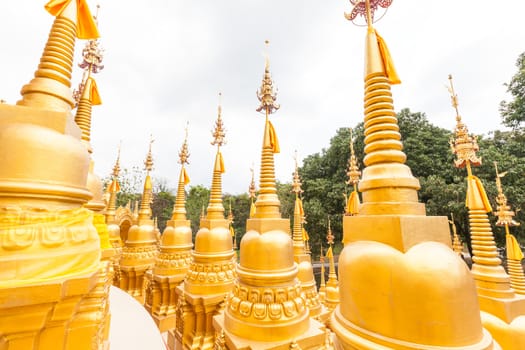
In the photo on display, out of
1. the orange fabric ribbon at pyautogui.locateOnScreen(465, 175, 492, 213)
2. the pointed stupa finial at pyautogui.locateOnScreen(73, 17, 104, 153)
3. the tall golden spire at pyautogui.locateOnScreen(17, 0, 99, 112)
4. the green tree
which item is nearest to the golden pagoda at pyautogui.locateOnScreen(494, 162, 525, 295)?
the orange fabric ribbon at pyautogui.locateOnScreen(465, 175, 492, 213)

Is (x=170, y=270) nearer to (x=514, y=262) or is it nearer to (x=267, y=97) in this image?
(x=267, y=97)

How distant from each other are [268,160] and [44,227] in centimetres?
361

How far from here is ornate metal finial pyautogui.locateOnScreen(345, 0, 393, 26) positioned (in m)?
2.41

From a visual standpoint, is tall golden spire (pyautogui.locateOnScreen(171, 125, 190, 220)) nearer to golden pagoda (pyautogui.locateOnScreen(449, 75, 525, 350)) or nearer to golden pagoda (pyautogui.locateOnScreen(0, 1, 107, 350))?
golden pagoda (pyautogui.locateOnScreen(0, 1, 107, 350))

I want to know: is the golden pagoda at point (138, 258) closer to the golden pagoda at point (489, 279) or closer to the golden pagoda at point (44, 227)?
the golden pagoda at point (44, 227)

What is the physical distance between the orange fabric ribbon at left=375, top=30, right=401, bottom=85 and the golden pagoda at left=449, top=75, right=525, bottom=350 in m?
4.30

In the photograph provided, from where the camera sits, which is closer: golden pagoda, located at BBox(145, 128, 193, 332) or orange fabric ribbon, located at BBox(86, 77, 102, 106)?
orange fabric ribbon, located at BBox(86, 77, 102, 106)

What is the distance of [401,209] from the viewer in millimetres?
1787

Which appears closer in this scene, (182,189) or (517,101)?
(182,189)

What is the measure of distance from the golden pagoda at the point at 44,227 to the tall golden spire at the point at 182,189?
6.62m

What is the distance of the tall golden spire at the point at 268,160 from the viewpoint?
14.3 feet

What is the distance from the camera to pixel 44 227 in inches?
53.9

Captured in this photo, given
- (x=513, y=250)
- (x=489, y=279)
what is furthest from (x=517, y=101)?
(x=489, y=279)

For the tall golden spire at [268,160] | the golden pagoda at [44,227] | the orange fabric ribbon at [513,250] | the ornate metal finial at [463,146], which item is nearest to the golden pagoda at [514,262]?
the orange fabric ribbon at [513,250]
